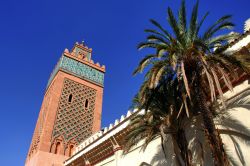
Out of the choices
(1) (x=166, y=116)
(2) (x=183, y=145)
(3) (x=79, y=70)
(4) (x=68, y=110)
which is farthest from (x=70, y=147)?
(2) (x=183, y=145)

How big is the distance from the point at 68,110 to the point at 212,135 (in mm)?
A: 15480

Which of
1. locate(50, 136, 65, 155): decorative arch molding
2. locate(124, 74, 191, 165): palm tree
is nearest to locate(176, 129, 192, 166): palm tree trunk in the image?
locate(124, 74, 191, 165): palm tree

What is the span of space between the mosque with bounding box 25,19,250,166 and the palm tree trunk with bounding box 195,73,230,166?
1535mm

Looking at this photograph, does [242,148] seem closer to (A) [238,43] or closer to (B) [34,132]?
(A) [238,43]

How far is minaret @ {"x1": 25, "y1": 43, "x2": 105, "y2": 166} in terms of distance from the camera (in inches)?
757

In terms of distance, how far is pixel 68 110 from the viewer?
21328 millimetres

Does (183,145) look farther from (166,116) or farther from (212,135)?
(212,135)

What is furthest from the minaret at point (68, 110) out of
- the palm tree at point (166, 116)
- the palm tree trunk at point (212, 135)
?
the palm tree trunk at point (212, 135)

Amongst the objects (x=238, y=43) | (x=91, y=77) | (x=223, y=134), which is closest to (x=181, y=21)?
(x=238, y=43)

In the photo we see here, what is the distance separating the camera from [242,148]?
824 centimetres

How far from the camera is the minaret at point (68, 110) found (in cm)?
1923

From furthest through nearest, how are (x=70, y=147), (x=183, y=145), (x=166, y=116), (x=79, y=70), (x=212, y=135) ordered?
(x=79, y=70), (x=70, y=147), (x=166, y=116), (x=183, y=145), (x=212, y=135)

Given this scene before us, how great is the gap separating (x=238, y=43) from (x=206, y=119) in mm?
3243

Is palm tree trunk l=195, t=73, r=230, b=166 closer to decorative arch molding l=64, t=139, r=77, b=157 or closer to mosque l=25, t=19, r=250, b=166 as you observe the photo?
mosque l=25, t=19, r=250, b=166
